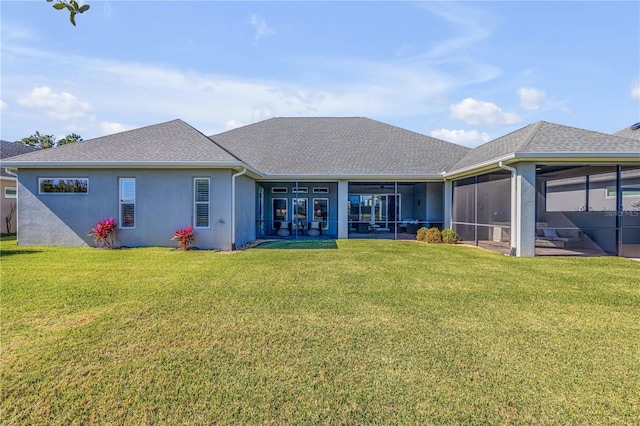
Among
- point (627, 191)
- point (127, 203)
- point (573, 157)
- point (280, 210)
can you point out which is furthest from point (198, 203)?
point (627, 191)

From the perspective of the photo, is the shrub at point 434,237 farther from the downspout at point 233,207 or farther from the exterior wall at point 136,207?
the exterior wall at point 136,207

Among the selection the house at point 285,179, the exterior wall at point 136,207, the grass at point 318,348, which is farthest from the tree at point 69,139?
the grass at point 318,348

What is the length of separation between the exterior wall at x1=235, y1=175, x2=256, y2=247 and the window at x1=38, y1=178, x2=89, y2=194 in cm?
520

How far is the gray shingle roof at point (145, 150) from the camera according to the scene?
11.2 meters

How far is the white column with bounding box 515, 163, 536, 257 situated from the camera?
1019 cm

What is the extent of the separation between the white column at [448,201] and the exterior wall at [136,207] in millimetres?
9679

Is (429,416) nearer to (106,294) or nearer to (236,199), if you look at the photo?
(106,294)

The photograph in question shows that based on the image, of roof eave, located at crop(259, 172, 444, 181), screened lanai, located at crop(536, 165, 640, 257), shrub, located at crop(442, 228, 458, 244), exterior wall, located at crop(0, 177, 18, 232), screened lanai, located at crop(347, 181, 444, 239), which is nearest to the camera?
screened lanai, located at crop(536, 165, 640, 257)

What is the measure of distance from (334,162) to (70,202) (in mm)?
10578

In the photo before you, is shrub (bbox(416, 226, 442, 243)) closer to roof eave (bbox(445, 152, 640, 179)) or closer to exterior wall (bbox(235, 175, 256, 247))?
roof eave (bbox(445, 152, 640, 179))

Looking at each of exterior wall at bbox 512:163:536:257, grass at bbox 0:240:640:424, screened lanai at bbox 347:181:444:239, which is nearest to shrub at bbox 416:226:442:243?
screened lanai at bbox 347:181:444:239

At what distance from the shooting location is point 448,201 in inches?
611

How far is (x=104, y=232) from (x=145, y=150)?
3054 millimetres

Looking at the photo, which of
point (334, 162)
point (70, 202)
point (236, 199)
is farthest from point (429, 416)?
point (334, 162)
